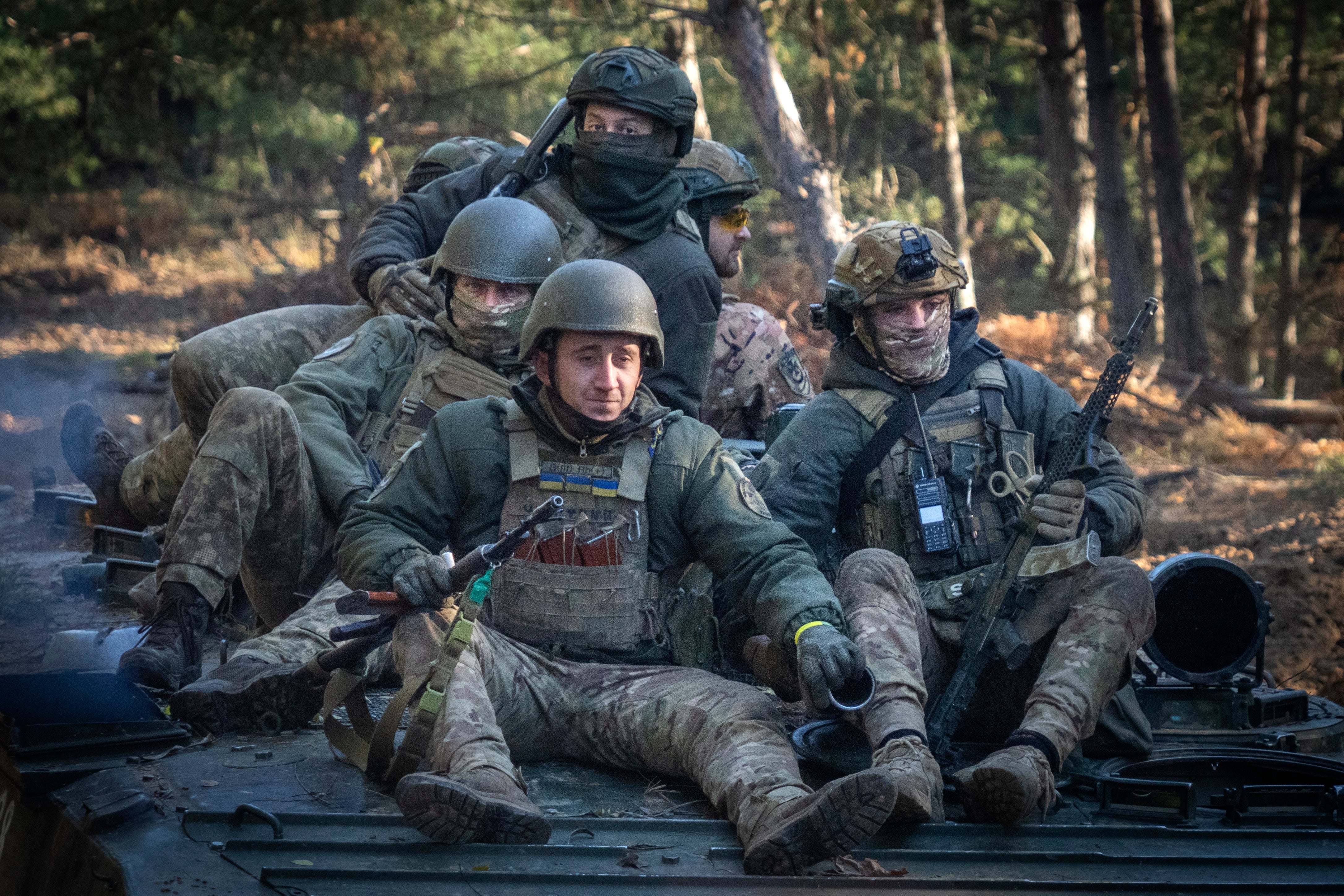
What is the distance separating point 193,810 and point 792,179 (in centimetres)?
943

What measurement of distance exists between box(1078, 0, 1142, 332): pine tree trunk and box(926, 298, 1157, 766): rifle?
9.83 m

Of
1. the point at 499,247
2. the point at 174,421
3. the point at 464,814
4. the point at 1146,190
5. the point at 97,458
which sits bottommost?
the point at 174,421

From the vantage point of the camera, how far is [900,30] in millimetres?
18531

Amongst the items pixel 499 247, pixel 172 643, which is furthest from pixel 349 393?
pixel 172 643

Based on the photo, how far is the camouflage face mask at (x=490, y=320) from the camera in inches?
207

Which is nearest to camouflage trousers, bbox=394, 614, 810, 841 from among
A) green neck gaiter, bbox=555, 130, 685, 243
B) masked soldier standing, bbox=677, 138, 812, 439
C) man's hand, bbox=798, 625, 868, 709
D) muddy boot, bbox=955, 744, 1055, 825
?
man's hand, bbox=798, 625, 868, 709

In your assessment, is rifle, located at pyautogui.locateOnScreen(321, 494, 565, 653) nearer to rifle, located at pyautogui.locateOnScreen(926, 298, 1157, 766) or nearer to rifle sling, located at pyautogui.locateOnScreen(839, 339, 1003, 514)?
rifle sling, located at pyautogui.locateOnScreen(839, 339, 1003, 514)

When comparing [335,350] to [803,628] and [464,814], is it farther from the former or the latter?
[464,814]

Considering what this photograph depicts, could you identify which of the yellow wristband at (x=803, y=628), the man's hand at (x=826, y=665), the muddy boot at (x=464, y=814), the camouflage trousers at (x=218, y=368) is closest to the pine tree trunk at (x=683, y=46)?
the camouflage trousers at (x=218, y=368)

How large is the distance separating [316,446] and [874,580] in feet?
7.08

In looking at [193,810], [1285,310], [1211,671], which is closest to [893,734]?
[1211,671]

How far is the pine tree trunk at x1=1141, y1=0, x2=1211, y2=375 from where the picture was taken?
14188 mm

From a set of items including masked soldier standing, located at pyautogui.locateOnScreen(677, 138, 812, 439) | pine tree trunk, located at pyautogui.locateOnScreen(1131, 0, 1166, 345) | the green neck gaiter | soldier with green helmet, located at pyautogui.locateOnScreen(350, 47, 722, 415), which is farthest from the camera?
pine tree trunk, located at pyautogui.locateOnScreen(1131, 0, 1166, 345)

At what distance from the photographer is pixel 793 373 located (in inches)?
276
